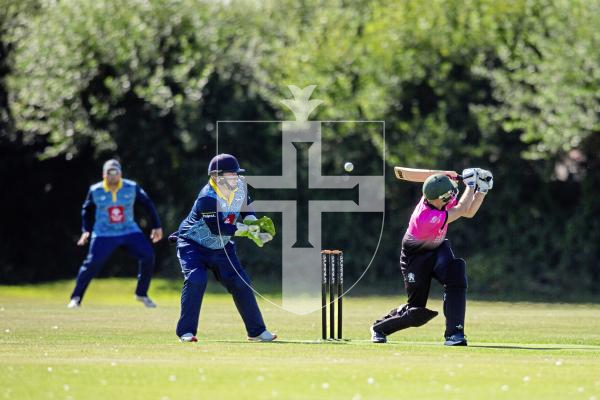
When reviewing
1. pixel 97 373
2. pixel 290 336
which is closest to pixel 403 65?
pixel 290 336

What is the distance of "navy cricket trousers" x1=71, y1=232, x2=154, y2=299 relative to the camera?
73.6 feet

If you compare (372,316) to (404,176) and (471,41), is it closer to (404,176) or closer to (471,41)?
(404,176)

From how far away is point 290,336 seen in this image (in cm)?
1727

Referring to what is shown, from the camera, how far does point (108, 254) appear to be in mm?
22688

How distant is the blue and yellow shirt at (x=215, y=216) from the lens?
15656 mm

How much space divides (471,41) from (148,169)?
297 inches

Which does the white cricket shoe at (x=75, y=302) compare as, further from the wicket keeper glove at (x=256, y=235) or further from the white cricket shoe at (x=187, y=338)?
the wicket keeper glove at (x=256, y=235)

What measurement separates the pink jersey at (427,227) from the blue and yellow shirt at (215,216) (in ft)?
6.05

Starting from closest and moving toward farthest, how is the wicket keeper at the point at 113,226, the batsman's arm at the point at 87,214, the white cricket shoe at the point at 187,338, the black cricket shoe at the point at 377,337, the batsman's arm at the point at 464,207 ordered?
the batsman's arm at the point at 464,207
the white cricket shoe at the point at 187,338
the black cricket shoe at the point at 377,337
the batsman's arm at the point at 87,214
the wicket keeper at the point at 113,226

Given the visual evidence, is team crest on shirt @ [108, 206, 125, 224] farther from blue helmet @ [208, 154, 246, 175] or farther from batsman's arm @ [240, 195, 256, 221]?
blue helmet @ [208, 154, 246, 175]

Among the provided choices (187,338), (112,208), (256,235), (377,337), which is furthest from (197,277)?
(112,208)

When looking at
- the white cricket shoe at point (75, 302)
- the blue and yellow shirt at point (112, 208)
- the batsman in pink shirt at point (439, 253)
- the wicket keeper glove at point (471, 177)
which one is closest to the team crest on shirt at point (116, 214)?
the blue and yellow shirt at point (112, 208)

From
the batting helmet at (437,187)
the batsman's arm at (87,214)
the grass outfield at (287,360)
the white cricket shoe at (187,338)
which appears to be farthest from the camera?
the batsman's arm at (87,214)

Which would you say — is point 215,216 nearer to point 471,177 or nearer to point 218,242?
point 218,242
